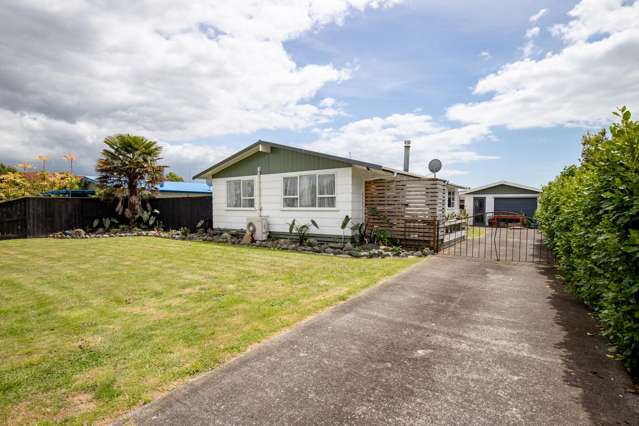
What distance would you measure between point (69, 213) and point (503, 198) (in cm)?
3115

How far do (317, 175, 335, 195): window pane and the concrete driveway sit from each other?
7111mm

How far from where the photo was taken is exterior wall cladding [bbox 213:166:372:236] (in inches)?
439

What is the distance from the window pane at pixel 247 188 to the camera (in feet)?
46.9

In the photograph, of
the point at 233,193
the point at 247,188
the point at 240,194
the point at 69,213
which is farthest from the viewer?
the point at 69,213

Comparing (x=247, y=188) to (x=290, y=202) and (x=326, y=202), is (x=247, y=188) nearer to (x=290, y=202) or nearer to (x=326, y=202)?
(x=290, y=202)

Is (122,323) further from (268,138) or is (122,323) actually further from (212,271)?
(268,138)

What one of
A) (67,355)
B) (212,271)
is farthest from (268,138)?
(67,355)

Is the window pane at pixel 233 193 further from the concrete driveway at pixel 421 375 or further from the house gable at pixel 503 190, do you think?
the house gable at pixel 503 190

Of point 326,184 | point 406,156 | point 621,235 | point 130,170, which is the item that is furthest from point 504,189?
point 130,170

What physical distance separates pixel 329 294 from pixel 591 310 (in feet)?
13.6

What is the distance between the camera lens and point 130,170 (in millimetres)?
16391

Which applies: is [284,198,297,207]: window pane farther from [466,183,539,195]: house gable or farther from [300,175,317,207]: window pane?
[466,183,539,195]: house gable

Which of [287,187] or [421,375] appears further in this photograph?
[287,187]

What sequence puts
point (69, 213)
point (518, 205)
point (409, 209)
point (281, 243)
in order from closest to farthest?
point (409, 209) → point (281, 243) → point (69, 213) → point (518, 205)
